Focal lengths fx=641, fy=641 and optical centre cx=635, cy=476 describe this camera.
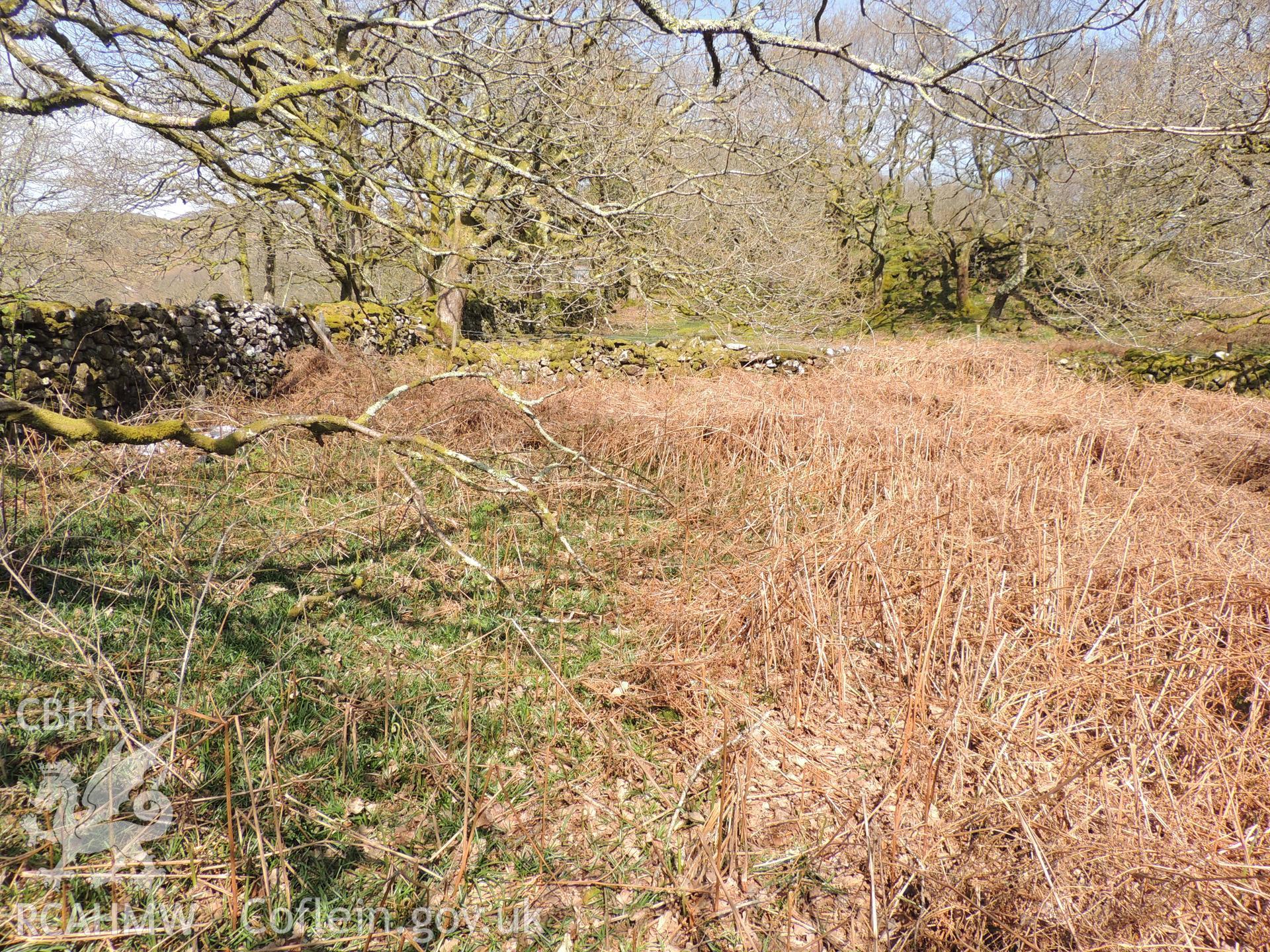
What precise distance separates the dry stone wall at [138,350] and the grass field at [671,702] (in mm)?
2064

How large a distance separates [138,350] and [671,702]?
6.75 m

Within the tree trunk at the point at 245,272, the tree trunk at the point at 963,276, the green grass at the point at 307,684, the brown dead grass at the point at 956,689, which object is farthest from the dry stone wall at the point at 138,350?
the tree trunk at the point at 963,276

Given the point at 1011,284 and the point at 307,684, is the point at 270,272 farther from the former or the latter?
the point at 1011,284

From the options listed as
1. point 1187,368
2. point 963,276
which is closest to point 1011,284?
point 963,276

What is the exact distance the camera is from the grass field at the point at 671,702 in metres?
1.79

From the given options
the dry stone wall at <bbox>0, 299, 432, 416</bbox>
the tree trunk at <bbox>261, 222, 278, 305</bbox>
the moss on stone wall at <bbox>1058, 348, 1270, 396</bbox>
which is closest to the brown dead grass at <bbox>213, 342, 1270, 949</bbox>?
the dry stone wall at <bbox>0, 299, 432, 416</bbox>

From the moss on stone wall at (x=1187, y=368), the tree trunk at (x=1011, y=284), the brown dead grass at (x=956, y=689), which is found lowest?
the brown dead grass at (x=956, y=689)

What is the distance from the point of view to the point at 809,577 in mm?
3258

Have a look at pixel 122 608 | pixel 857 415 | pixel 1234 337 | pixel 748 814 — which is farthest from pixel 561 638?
pixel 1234 337

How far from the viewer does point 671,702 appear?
9.07 feet

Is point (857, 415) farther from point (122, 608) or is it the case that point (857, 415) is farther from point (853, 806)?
Answer: point (122, 608)

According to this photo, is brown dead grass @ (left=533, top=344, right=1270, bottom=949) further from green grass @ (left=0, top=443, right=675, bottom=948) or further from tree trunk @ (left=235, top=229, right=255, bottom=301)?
tree trunk @ (left=235, top=229, right=255, bottom=301)

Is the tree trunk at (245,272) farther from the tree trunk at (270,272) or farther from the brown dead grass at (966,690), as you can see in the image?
the brown dead grass at (966,690)

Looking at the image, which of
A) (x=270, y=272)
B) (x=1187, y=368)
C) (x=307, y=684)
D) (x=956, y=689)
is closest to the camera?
(x=307, y=684)
